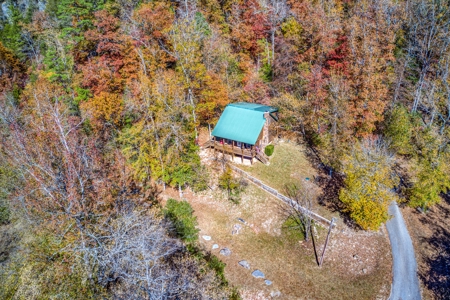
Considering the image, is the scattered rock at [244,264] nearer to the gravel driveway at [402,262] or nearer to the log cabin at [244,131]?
the gravel driveway at [402,262]

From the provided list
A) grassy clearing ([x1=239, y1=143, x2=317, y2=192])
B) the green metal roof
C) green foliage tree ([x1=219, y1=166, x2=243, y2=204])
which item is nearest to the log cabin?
the green metal roof

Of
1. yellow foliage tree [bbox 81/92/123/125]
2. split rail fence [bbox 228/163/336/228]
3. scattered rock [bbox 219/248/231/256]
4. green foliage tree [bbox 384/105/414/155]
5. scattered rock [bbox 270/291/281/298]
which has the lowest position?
scattered rock [bbox 270/291/281/298]

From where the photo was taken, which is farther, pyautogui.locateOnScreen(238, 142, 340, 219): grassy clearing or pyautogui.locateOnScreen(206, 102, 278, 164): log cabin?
pyautogui.locateOnScreen(206, 102, 278, 164): log cabin

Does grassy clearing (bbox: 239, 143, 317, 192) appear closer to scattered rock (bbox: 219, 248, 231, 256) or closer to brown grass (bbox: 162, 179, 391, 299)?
brown grass (bbox: 162, 179, 391, 299)

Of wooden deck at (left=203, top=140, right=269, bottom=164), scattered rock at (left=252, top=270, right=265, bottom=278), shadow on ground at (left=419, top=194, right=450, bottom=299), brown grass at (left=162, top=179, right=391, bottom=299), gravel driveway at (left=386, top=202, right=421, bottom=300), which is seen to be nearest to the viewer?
gravel driveway at (left=386, top=202, right=421, bottom=300)

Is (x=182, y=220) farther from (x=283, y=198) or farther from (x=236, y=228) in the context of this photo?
(x=283, y=198)

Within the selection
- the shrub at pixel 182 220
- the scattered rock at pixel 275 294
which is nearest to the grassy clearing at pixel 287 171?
the scattered rock at pixel 275 294

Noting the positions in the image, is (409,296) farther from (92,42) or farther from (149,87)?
(92,42)
